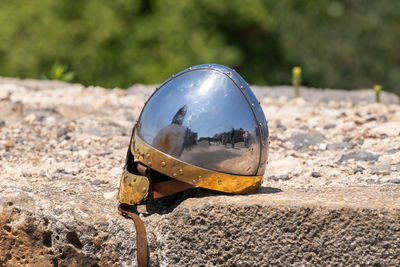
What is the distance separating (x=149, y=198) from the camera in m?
2.98

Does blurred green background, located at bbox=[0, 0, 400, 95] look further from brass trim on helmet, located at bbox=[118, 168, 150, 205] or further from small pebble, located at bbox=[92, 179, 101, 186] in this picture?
brass trim on helmet, located at bbox=[118, 168, 150, 205]

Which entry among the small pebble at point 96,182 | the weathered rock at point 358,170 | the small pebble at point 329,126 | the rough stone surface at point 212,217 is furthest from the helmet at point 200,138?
the small pebble at point 329,126

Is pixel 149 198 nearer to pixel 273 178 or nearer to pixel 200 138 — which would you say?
pixel 200 138

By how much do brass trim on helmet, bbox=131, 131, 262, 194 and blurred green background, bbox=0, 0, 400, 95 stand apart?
25.5ft

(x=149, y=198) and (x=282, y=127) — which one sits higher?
(x=282, y=127)

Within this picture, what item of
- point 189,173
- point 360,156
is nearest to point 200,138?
point 189,173

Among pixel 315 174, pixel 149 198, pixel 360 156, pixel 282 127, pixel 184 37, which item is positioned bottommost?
pixel 149 198

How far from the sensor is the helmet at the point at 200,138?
2.89 metres

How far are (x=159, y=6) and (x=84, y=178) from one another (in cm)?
821

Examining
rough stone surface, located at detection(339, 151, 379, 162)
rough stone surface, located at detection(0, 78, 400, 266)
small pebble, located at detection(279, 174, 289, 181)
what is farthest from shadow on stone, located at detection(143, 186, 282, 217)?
rough stone surface, located at detection(339, 151, 379, 162)

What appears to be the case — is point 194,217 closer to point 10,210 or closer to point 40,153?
point 10,210

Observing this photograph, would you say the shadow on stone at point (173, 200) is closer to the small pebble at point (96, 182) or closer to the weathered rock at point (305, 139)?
the small pebble at point (96, 182)

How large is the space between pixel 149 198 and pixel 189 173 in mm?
244

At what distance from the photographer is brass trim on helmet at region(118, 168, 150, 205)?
296 centimetres
